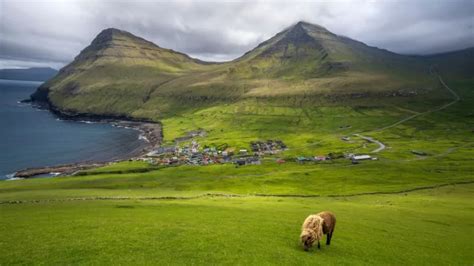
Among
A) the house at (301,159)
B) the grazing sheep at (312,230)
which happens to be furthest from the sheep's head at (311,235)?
the house at (301,159)

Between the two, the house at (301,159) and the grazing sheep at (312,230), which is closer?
the grazing sheep at (312,230)

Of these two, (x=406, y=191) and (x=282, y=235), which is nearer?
(x=282, y=235)

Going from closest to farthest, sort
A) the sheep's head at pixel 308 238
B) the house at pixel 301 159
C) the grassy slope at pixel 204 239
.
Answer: the grassy slope at pixel 204 239 < the sheep's head at pixel 308 238 < the house at pixel 301 159

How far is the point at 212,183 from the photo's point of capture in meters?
127

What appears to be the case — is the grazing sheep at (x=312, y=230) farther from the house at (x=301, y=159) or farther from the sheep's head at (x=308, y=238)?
the house at (x=301, y=159)

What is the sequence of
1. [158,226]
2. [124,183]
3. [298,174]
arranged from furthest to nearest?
[298,174] → [124,183] → [158,226]

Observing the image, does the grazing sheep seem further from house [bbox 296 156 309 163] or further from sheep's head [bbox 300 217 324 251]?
house [bbox 296 156 309 163]

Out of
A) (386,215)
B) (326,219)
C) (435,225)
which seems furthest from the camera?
(386,215)

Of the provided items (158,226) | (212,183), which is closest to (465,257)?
(158,226)

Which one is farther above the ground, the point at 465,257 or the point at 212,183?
the point at 465,257

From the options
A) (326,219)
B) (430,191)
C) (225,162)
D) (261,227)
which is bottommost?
(225,162)

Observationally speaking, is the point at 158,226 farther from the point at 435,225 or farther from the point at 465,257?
the point at 435,225

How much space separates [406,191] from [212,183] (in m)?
65.8

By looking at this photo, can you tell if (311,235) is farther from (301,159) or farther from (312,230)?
(301,159)
